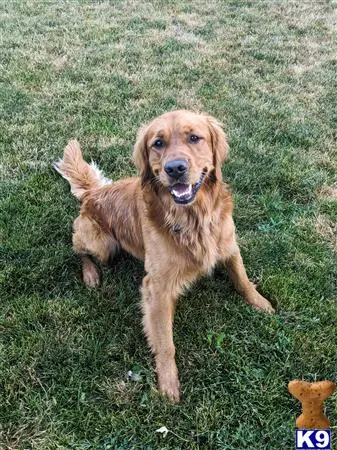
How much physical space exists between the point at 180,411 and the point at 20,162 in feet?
10.6

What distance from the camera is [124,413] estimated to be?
2.76 m

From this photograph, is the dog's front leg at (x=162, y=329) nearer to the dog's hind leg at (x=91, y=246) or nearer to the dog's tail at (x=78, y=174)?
the dog's hind leg at (x=91, y=246)

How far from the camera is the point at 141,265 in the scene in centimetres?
379

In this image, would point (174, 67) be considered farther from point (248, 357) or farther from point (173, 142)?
point (248, 357)

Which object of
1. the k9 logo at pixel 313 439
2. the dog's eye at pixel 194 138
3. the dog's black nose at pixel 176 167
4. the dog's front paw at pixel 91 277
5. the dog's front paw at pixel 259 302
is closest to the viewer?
the k9 logo at pixel 313 439

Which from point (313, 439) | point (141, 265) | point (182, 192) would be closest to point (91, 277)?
point (141, 265)

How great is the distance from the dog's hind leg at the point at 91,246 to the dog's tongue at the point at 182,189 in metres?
1.13

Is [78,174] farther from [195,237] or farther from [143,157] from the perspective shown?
[195,237]

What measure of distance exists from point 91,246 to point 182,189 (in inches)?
48.4

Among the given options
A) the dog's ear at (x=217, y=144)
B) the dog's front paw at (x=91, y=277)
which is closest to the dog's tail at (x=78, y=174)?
the dog's front paw at (x=91, y=277)

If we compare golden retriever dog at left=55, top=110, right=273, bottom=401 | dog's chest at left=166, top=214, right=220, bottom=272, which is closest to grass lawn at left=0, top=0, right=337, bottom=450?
golden retriever dog at left=55, top=110, right=273, bottom=401

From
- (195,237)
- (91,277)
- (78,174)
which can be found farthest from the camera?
(78,174)

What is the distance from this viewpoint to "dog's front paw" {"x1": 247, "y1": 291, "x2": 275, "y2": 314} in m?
3.31

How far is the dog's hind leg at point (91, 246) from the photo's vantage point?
371 cm
